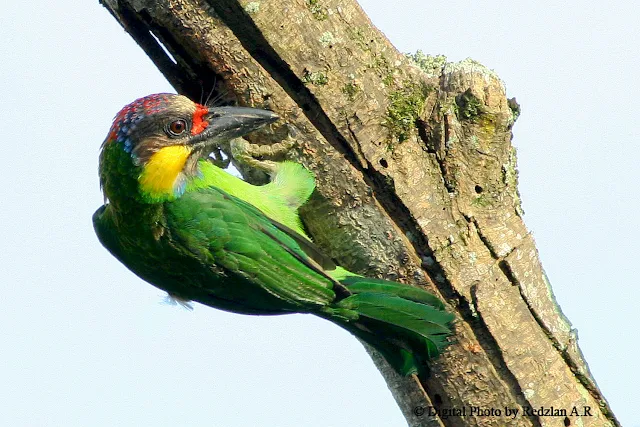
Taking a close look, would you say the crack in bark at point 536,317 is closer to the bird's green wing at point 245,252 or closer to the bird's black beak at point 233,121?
the bird's green wing at point 245,252

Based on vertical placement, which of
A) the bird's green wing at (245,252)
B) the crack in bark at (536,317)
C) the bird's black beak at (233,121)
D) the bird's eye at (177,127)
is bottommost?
the crack in bark at (536,317)

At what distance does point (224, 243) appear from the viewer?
171 inches

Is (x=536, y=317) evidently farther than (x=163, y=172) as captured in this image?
Yes

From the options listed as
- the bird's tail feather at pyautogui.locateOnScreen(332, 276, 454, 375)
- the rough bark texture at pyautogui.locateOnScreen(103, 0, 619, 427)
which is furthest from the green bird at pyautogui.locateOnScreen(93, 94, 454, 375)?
the rough bark texture at pyautogui.locateOnScreen(103, 0, 619, 427)

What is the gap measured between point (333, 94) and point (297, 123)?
0.22 metres

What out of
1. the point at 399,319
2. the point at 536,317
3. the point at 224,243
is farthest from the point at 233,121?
the point at 536,317

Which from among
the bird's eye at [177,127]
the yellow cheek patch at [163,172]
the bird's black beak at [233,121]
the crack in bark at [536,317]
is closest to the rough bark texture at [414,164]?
the crack in bark at [536,317]

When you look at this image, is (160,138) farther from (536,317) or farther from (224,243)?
(536,317)

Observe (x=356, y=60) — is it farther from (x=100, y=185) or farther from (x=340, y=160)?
(x=100, y=185)

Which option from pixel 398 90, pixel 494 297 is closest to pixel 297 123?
pixel 398 90

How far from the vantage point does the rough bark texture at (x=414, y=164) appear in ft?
14.1

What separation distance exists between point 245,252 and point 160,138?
2.23 feet

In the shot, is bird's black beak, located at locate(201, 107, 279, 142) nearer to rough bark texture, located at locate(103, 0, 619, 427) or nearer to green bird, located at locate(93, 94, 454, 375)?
green bird, located at locate(93, 94, 454, 375)

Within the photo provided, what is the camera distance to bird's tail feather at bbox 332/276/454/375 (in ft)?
13.7
